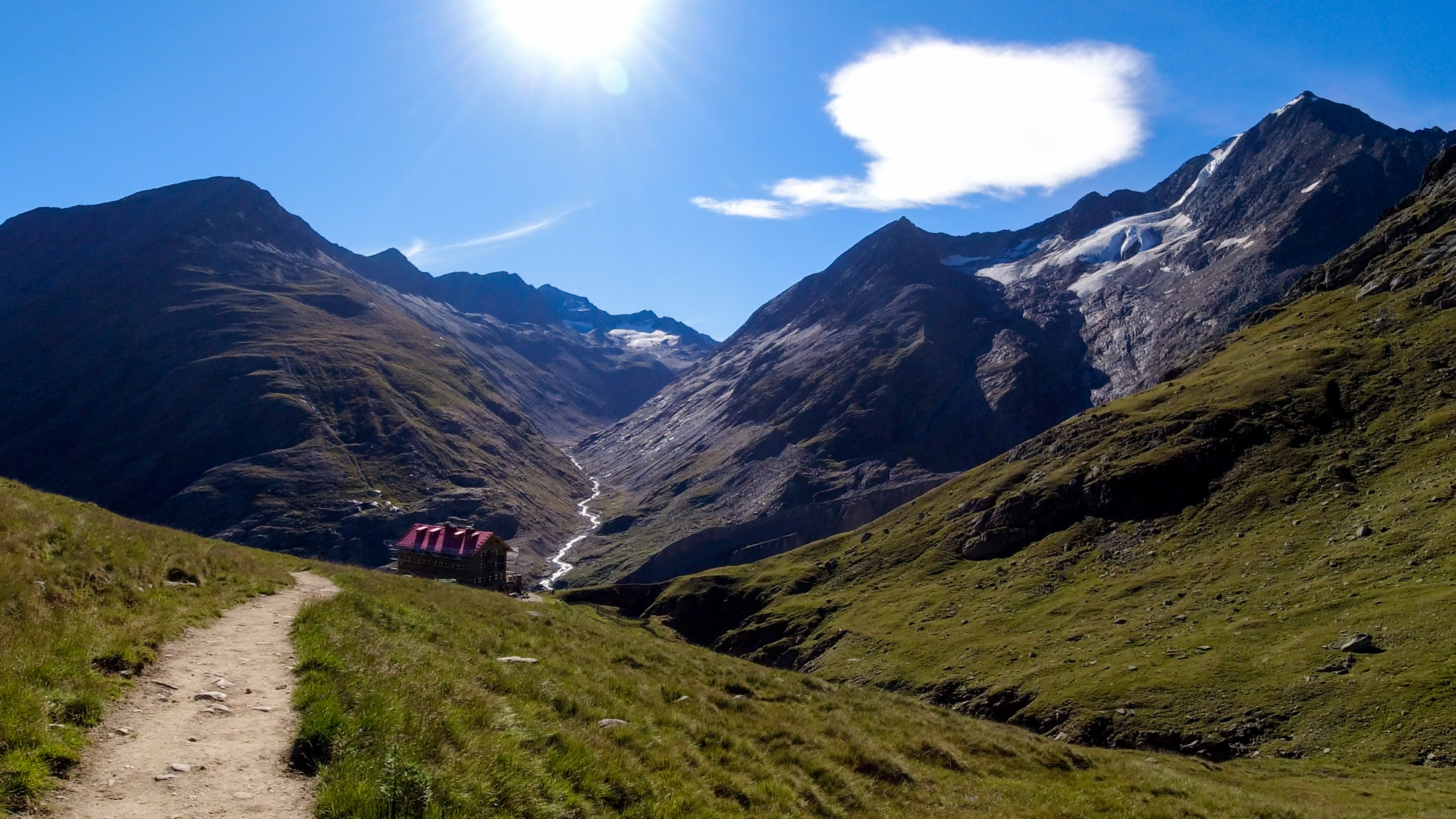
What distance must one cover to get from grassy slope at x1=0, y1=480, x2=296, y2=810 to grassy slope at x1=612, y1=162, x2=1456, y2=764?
49.6 metres

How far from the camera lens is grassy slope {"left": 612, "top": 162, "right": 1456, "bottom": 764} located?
44688 millimetres

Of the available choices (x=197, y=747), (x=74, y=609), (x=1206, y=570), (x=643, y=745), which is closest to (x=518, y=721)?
(x=643, y=745)

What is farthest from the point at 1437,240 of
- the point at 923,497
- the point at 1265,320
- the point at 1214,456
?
the point at 923,497

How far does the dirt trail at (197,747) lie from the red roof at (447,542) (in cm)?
6632

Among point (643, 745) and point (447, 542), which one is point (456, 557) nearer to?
point (447, 542)

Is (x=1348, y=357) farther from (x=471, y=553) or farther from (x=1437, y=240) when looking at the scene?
(x=471, y=553)

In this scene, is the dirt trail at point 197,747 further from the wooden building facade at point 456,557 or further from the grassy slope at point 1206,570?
the wooden building facade at point 456,557

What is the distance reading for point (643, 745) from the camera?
47.2 feet

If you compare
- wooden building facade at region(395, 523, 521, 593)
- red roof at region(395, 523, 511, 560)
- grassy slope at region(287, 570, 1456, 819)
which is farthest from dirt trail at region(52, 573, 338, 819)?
red roof at region(395, 523, 511, 560)

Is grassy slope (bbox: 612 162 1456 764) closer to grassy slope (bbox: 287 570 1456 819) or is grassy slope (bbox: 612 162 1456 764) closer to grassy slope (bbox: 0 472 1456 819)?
grassy slope (bbox: 287 570 1456 819)

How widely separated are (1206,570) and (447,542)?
76.3 metres

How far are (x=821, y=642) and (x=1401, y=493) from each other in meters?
60.8

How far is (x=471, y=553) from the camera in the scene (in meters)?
78.4

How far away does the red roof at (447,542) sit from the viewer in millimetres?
78812
